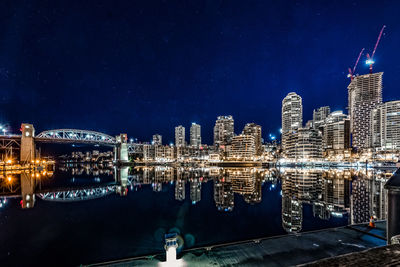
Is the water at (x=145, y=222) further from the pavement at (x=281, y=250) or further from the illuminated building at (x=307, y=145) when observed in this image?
the illuminated building at (x=307, y=145)

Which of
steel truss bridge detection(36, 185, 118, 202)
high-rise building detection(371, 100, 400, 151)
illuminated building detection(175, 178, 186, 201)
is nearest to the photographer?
illuminated building detection(175, 178, 186, 201)

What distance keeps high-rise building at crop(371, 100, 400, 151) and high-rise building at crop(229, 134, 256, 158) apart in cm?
10037

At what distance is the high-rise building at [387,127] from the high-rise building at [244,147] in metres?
100

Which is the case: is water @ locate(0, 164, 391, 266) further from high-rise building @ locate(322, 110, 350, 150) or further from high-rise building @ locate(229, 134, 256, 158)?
high-rise building @ locate(322, 110, 350, 150)

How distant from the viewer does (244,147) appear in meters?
164

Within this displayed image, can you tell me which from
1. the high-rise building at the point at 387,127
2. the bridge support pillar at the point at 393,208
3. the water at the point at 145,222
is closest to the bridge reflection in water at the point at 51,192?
the water at the point at 145,222

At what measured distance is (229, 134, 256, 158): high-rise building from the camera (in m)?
162

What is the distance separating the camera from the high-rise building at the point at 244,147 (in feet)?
532

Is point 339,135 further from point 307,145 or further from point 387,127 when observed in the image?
point 307,145

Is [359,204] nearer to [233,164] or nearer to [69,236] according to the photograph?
[69,236]

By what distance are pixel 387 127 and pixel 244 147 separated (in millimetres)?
119736

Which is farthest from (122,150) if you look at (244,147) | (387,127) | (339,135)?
(387,127)

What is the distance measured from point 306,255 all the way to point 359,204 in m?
19.3

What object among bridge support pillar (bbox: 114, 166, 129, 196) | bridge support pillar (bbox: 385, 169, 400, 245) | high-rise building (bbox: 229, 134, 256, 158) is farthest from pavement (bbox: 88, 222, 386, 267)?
high-rise building (bbox: 229, 134, 256, 158)
